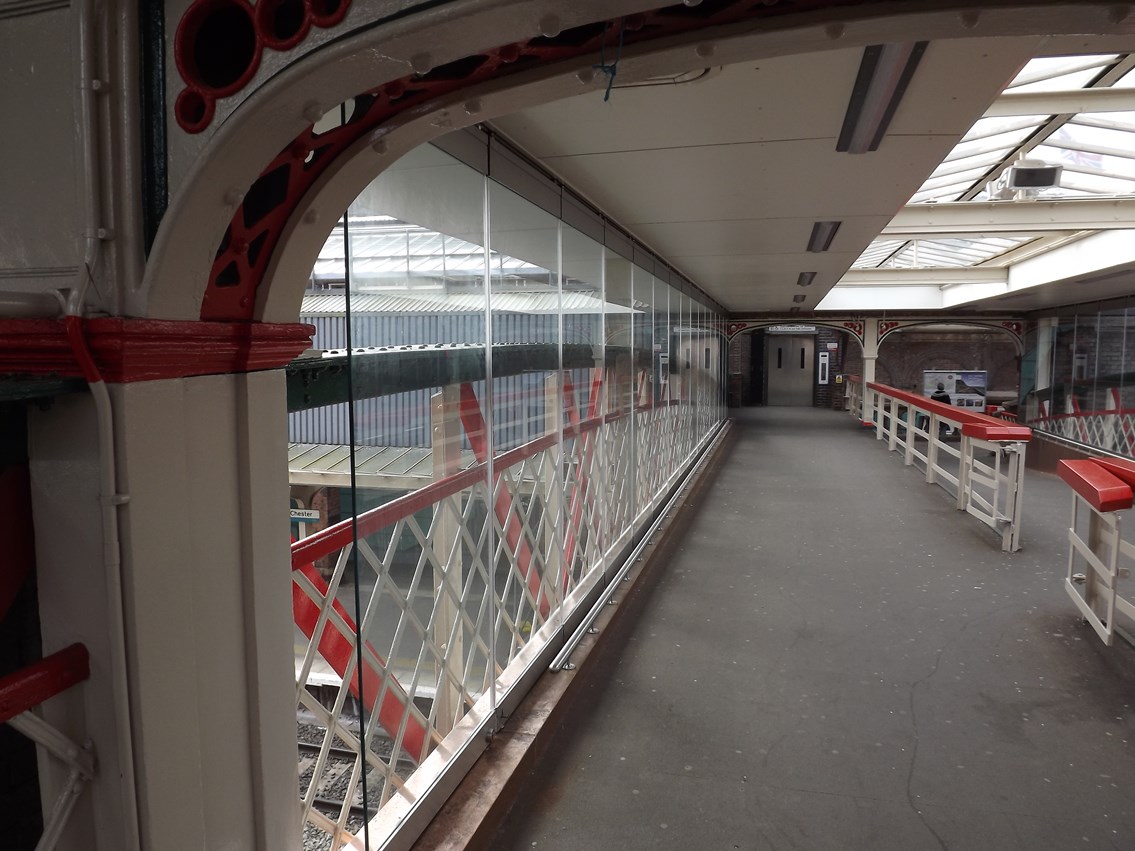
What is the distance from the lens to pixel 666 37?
928 millimetres

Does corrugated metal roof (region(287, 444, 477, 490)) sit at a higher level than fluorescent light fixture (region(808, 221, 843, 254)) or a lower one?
lower

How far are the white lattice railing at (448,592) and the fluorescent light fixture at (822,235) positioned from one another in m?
1.39

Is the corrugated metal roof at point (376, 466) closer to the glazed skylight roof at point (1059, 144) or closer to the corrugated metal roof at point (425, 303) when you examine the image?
the corrugated metal roof at point (425, 303)

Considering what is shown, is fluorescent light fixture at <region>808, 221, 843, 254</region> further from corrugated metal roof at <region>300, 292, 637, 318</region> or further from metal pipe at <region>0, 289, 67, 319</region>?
metal pipe at <region>0, 289, 67, 319</region>

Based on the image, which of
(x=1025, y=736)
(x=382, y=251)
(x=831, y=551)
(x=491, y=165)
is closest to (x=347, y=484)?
(x=382, y=251)

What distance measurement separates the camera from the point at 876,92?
191cm

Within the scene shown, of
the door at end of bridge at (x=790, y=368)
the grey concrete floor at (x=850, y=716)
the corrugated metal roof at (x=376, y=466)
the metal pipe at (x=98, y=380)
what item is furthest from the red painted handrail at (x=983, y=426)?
the door at end of bridge at (x=790, y=368)

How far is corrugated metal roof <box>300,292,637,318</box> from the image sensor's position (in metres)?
1.68

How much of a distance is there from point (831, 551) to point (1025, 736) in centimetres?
232

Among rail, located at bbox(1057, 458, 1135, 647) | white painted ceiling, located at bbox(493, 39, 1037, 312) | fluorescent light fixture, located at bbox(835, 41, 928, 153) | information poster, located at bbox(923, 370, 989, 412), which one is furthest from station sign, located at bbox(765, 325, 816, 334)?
fluorescent light fixture, located at bbox(835, 41, 928, 153)

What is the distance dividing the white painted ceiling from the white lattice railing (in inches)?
32.3

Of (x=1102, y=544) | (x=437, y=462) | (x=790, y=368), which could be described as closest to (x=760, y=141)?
(x=437, y=462)

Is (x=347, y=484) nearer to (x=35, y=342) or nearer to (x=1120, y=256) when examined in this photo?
(x=35, y=342)

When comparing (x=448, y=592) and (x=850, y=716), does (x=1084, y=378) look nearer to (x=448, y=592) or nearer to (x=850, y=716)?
(x=850, y=716)
